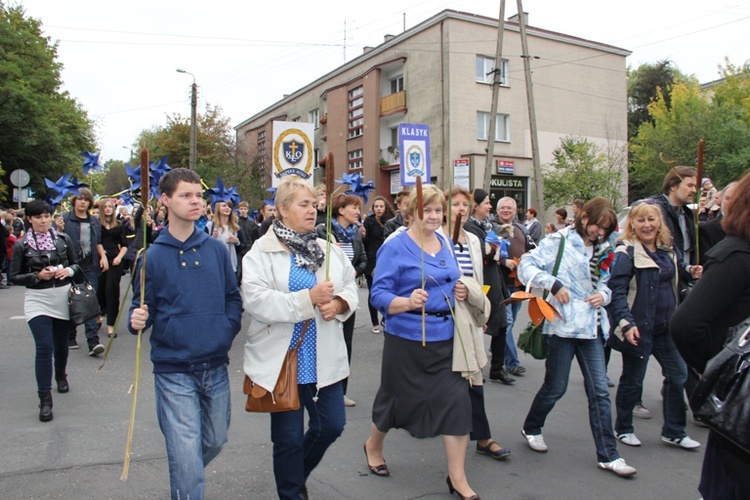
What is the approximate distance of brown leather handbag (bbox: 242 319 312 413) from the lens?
3086 mm

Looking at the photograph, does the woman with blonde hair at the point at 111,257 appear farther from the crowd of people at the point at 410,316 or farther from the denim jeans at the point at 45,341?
the denim jeans at the point at 45,341

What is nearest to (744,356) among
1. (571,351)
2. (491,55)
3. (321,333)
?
(321,333)

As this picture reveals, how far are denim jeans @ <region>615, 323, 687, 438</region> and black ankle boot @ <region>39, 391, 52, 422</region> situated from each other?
4626 mm

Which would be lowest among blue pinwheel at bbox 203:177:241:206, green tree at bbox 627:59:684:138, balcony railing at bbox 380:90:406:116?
blue pinwheel at bbox 203:177:241:206

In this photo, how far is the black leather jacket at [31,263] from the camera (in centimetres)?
531

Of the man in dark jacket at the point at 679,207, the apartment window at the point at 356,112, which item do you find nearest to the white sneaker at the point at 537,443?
the man in dark jacket at the point at 679,207

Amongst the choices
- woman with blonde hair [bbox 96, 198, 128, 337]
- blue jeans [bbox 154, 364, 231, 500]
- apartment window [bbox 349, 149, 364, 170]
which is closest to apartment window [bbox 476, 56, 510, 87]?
apartment window [bbox 349, 149, 364, 170]

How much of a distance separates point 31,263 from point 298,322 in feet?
11.4

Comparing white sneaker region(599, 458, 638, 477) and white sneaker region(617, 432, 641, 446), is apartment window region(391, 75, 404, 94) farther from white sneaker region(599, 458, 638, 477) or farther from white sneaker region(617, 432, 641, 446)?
white sneaker region(599, 458, 638, 477)

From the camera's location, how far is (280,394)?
3.10 m

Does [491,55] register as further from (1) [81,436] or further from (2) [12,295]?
(1) [81,436]

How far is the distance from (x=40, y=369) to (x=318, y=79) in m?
38.5

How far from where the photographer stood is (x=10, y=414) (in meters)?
5.23

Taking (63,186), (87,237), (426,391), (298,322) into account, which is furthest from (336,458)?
(63,186)
